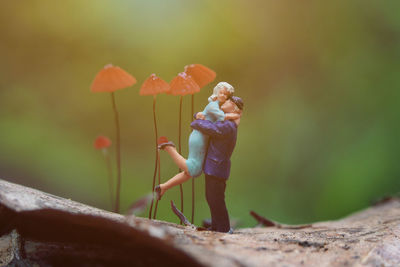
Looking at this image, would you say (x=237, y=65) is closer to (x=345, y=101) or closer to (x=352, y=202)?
(x=345, y=101)

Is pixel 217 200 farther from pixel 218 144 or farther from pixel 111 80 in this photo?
pixel 111 80

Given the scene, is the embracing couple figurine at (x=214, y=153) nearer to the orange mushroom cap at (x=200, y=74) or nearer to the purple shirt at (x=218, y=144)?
the purple shirt at (x=218, y=144)

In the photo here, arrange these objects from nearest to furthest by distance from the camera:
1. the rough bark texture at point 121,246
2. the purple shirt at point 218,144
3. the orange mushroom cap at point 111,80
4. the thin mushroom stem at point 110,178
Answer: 1. the rough bark texture at point 121,246
2. the purple shirt at point 218,144
3. the orange mushroom cap at point 111,80
4. the thin mushroom stem at point 110,178

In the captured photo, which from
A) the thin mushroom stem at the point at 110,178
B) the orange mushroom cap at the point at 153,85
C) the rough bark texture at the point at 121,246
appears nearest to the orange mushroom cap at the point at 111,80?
the orange mushroom cap at the point at 153,85

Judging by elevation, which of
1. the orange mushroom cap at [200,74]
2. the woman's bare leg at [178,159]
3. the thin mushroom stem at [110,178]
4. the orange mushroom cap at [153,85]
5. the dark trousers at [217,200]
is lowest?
the thin mushroom stem at [110,178]

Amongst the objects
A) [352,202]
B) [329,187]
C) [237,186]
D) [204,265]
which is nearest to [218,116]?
[204,265]

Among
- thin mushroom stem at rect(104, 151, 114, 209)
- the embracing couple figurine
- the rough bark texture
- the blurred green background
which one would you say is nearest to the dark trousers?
the embracing couple figurine
